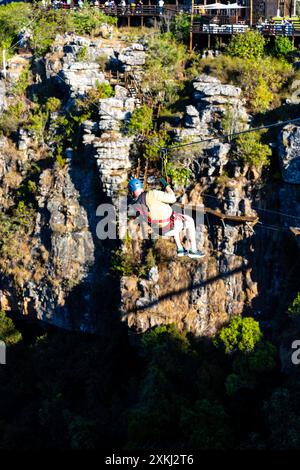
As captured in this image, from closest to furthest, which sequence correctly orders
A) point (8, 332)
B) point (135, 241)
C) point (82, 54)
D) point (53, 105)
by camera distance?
point (135, 241)
point (8, 332)
point (53, 105)
point (82, 54)

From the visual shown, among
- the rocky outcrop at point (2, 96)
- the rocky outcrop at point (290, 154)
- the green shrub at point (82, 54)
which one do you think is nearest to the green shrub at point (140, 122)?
the green shrub at point (82, 54)

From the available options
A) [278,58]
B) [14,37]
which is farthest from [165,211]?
[14,37]

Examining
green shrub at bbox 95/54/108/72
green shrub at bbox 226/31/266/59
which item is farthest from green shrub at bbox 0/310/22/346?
green shrub at bbox 226/31/266/59

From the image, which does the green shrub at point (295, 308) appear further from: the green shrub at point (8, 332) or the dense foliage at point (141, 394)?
the green shrub at point (8, 332)

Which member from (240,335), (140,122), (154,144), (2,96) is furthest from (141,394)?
(2,96)

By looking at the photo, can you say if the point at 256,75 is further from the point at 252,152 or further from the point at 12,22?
the point at 12,22

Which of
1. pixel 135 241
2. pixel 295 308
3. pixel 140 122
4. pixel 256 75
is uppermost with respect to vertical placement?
pixel 256 75

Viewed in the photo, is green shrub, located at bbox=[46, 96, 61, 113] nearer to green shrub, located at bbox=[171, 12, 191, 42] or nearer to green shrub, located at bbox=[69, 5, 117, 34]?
green shrub, located at bbox=[69, 5, 117, 34]
